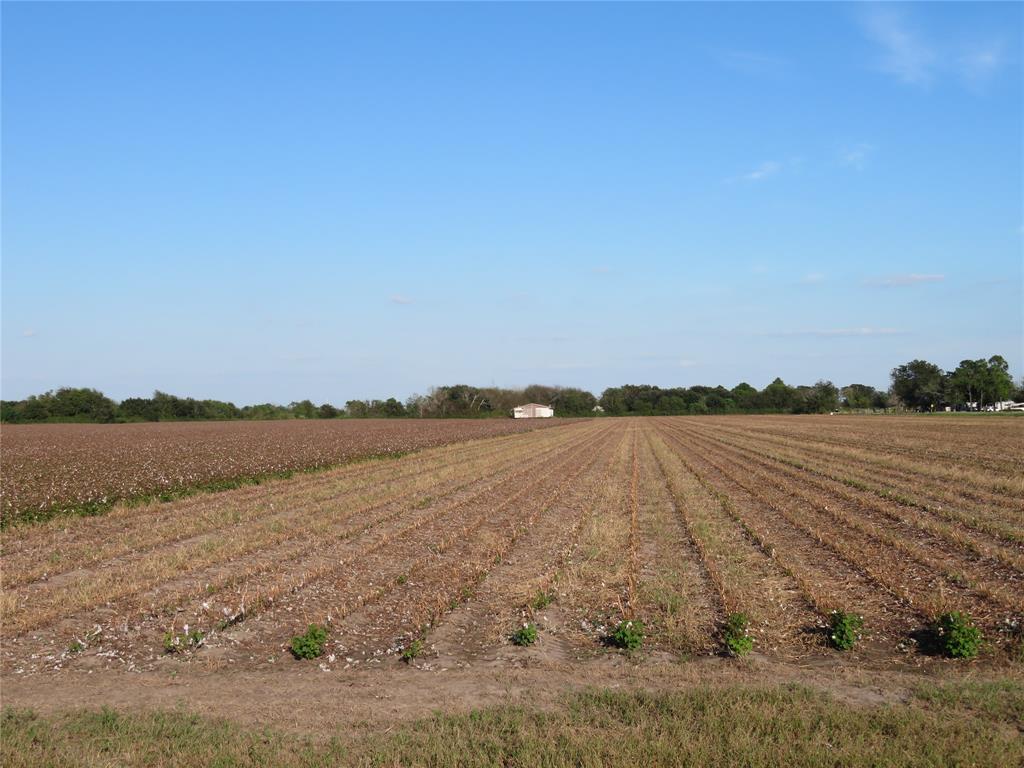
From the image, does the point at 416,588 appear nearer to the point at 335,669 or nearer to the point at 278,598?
the point at 278,598

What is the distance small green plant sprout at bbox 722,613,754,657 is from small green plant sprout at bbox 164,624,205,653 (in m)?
6.50

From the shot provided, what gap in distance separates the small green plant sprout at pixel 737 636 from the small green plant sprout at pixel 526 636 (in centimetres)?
232

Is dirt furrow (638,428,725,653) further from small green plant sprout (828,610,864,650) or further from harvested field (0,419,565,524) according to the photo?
harvested field (0,419,565,524)

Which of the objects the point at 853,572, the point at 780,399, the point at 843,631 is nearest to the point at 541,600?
the point at 843,631

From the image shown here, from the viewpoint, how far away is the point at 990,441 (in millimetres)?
41094

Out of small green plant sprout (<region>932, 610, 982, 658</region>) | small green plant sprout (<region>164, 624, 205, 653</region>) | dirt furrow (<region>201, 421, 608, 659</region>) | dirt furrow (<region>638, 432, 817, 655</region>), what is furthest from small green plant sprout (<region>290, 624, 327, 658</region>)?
small green plant sprout (<region>932, 610, 982, 658</region>)

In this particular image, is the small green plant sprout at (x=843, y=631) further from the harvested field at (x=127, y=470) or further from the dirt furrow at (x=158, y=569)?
the harvested field at (x=127, y=470)

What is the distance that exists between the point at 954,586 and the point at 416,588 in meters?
8.28

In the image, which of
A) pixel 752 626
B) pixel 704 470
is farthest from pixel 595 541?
pixel 704 470

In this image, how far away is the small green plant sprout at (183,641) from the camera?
8.89 meters

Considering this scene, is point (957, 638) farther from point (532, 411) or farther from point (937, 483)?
point (532, 411)

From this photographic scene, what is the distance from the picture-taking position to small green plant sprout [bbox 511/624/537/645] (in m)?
8.94

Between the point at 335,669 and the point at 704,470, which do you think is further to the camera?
the point at 704,470

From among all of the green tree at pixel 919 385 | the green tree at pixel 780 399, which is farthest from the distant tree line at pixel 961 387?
the green tree at pixel 780 399
